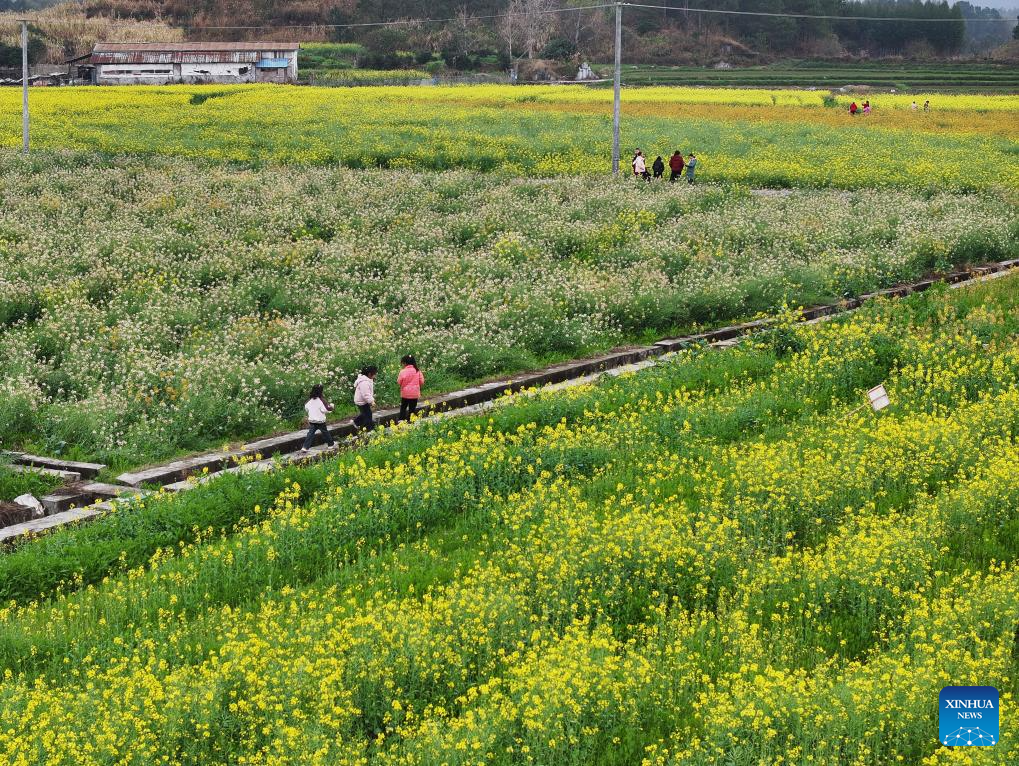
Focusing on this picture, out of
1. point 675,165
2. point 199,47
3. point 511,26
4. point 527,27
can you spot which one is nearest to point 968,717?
point 675,165

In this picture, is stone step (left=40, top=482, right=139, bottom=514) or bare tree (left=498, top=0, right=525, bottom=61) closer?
stone step (left=40, top=482, right=139, bottom=514)

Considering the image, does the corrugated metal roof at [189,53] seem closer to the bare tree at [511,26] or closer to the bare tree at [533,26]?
the bare tree at [511,26]

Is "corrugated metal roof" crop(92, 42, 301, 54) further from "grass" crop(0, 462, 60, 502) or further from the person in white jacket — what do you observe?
"grass" crop(0, 462, 60, 502)

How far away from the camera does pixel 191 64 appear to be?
88.2 m

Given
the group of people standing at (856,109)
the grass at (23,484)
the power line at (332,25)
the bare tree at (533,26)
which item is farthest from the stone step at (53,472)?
the power line at (332,25)

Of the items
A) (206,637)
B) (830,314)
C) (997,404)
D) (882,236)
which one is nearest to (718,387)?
Result: (997,404)

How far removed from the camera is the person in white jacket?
47.5ft

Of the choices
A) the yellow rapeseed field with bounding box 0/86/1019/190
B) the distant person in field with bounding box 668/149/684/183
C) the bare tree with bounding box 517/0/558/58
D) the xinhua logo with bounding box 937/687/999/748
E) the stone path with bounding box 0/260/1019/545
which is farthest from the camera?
the bare tree with bounding box 517/0/558/58

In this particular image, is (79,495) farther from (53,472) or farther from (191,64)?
(191,64)

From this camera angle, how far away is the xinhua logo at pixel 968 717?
7070 mm

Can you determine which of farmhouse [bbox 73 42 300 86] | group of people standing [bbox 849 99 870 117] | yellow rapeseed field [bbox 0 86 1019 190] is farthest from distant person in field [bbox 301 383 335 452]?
farmhouse [bbox 73 42 300 86]

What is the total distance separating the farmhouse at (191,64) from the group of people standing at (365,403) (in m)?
76.6

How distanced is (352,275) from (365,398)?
28.6ft

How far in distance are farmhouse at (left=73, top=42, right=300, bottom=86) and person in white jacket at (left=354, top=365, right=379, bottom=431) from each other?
7686cm
